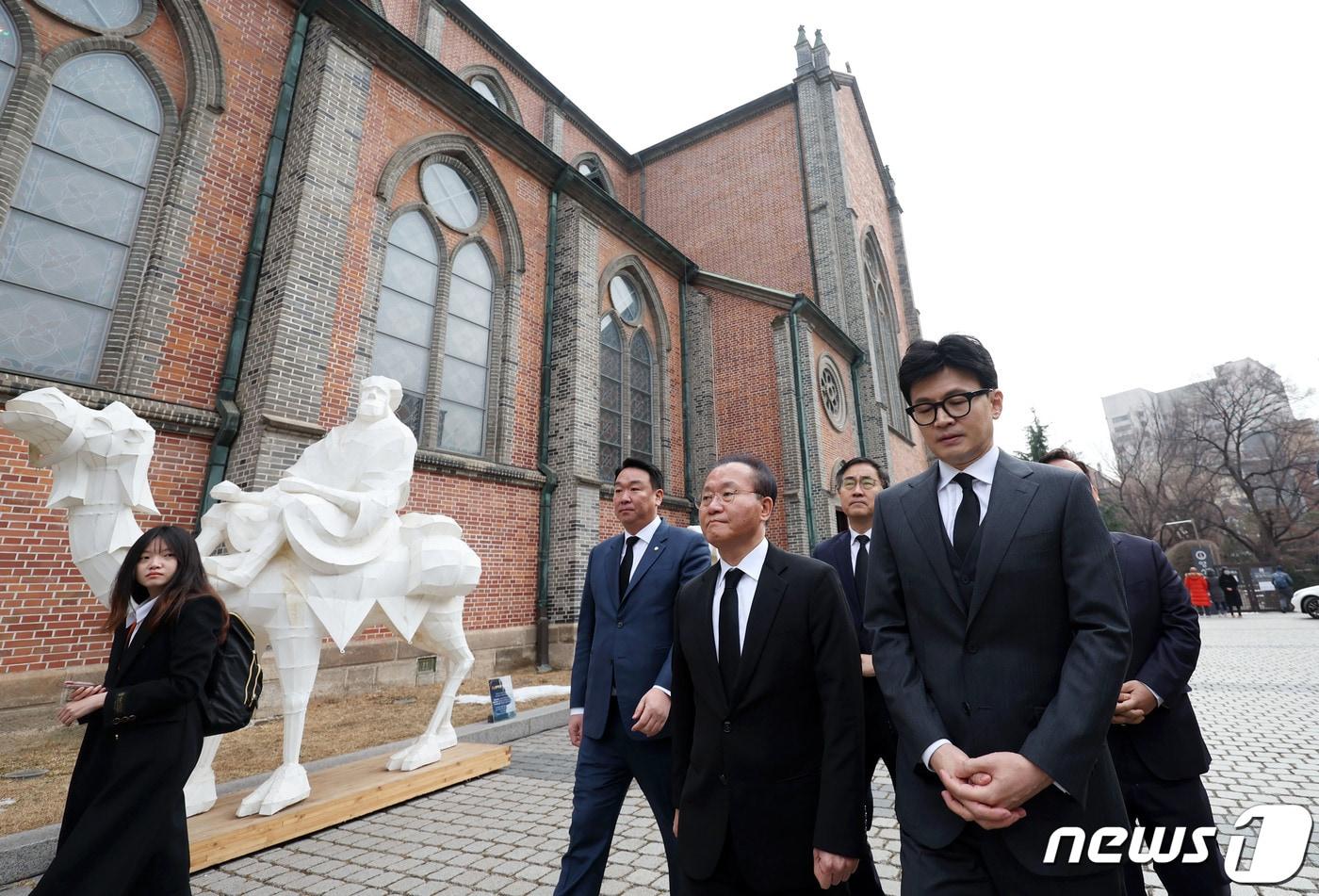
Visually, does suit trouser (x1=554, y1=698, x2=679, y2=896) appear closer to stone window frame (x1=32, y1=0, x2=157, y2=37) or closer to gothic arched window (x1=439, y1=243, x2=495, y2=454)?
gothic arched window (x1=439, y1=243, x2=495, y2=454)

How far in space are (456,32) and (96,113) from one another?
12.3 meters

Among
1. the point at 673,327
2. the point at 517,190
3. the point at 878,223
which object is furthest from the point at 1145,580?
the point at 878,223

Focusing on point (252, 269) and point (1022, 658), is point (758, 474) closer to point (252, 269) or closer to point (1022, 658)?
point (1022, 658)

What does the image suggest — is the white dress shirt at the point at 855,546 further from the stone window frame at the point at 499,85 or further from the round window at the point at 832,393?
the stone window frame at the point at 499,85

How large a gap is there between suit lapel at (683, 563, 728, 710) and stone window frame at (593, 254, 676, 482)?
1209 centimetres

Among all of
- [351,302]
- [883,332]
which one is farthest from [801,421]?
[883,332]

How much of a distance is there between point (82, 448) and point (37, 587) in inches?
146

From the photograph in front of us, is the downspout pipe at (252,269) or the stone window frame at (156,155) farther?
the downspout pipe at (252,269)

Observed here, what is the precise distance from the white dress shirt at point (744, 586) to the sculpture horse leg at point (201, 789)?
3.77 metres

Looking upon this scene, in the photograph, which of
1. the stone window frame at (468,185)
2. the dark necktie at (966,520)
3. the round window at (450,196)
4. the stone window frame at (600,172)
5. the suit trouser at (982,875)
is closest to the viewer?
the suit trouser at (982,875)

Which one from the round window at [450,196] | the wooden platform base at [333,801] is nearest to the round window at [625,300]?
the round window at [450,196]

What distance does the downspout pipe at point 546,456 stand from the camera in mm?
10328

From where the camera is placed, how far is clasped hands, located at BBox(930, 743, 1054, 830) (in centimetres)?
137

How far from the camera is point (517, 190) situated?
12102 mm
